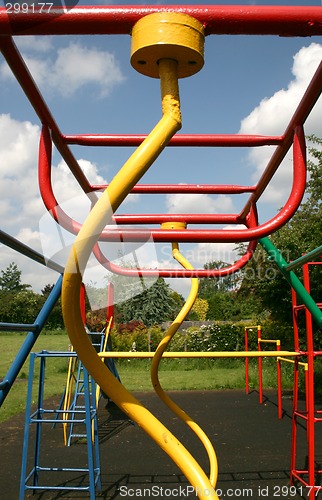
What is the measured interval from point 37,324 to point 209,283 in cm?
2473

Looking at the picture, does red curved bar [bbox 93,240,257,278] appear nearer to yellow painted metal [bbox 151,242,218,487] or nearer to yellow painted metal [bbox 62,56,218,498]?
yellow painted metal [bbox 151,242,218,487]

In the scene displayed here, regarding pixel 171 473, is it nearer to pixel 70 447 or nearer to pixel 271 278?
pixel 70 447

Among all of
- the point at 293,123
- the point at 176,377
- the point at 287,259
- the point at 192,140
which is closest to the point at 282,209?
the point at 293,123

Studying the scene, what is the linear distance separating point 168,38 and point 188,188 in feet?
5.13

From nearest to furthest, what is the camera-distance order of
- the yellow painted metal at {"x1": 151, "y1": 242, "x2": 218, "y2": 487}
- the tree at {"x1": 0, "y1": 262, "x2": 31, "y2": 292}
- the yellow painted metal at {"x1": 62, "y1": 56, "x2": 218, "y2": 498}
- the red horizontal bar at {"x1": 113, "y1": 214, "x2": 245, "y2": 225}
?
the yellow painted metal at {"x1": 62, "y1": 56, "x2": 218, "y2": 498}
the yellow painted metal at {"x1": 151, "y1": 242, "x2": 218, "y2": 487}
the red horizontal bar at {"x1": 113, "y1": 214, "x2": 245, "y2": 225}
the tree at {"x1": 0, "y1": 262, "x2": 31, "y2": 292}

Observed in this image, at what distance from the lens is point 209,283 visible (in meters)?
26.9

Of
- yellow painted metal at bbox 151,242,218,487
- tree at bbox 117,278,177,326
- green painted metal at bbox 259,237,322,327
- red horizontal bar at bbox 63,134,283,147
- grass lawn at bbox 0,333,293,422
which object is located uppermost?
tree at bbox 117,278,177,326

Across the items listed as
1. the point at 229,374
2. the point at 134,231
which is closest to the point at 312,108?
the point at 134,231

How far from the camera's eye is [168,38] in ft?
2.71

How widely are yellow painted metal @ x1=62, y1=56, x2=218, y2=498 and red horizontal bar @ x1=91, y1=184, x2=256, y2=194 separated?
1.45 m

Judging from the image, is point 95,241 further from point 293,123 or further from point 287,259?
point 287,259

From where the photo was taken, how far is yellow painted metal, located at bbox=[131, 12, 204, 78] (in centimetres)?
83

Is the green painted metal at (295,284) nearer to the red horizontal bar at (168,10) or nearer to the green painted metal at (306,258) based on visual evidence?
the green painted metal at (306,258)

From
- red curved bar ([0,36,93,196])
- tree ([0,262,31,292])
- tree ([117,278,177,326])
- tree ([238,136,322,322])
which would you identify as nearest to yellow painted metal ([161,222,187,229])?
red curved bar ([0,36,93,196])
